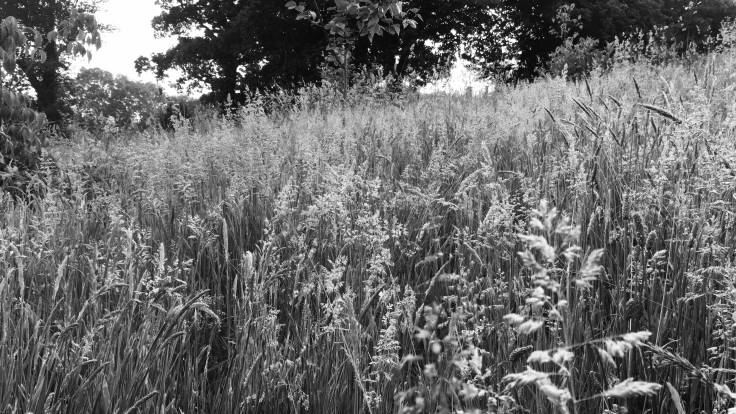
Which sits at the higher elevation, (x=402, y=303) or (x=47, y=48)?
(x=47, y=48)

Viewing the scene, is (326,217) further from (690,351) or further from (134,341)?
(690,351)

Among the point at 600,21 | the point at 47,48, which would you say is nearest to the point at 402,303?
the point at 600,21

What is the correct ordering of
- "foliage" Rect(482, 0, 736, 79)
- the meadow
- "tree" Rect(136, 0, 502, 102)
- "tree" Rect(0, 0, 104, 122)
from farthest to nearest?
"tree" Rect(0, 0, 104, 122), "foliage" Rect(482, 0, 736, 79), "tree" Rect(136, 0, 502, 102), the meadow

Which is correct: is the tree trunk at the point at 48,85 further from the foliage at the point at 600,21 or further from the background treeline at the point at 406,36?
the foliage at the point at 600,21

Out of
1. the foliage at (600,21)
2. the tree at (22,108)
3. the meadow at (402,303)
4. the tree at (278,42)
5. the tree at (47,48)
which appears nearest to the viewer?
the meadow at (402,303)

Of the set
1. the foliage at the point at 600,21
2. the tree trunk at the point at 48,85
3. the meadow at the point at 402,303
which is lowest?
the meadow at the point at 402,303

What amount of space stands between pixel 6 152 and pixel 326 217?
2.87 metres

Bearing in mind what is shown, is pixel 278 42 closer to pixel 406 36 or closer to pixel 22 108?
pixel 406 36

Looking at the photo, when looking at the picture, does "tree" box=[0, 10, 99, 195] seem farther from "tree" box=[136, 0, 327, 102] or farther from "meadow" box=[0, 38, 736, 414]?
"tree" box=[136, 0, 327, 102]

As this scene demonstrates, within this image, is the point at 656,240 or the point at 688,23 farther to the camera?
the point at 688,23

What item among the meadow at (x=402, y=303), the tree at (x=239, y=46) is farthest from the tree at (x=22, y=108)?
the tree at (x=239, y=46)

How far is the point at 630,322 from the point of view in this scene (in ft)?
4.89

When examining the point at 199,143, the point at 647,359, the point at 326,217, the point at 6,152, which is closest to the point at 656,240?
the point at 647,359

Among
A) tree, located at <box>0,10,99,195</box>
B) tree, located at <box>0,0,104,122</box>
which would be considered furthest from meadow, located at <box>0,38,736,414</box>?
tree, located at <box>0,0,104,122</box>
